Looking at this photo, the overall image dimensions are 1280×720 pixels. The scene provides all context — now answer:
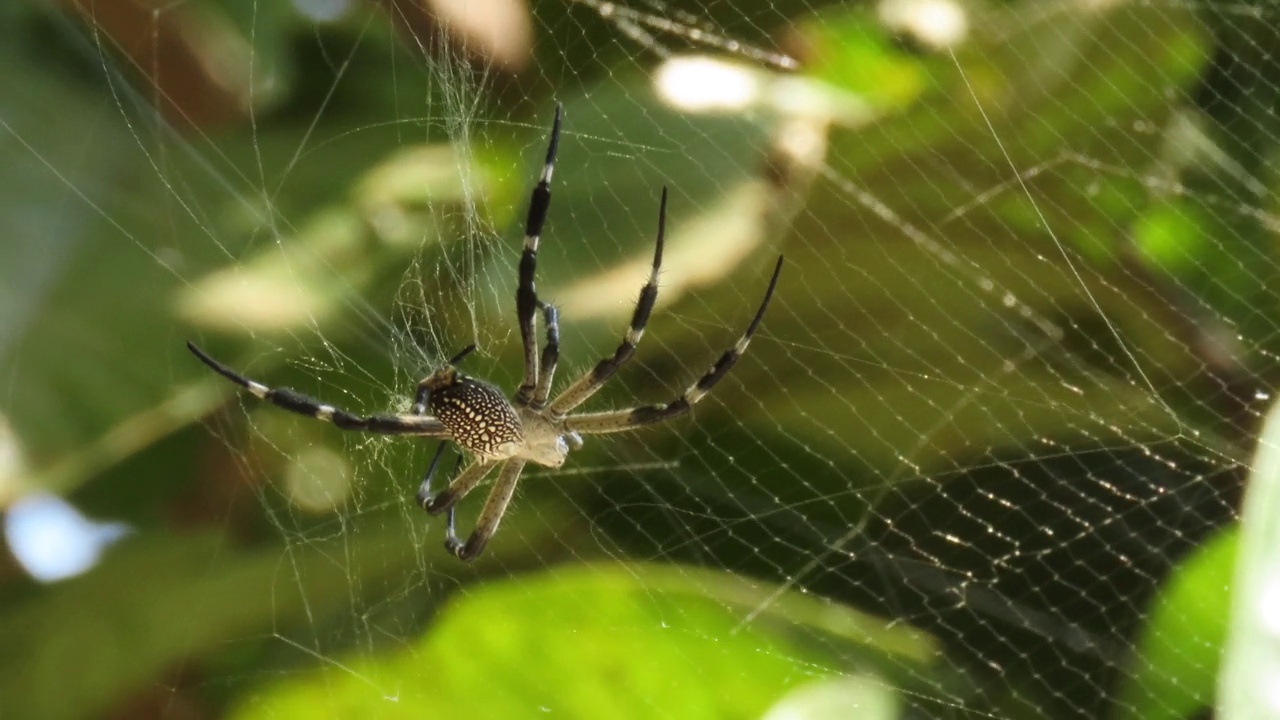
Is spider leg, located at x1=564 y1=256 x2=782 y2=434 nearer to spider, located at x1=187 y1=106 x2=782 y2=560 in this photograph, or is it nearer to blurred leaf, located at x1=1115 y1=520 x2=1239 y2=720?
spider, located at x1=187 y1=106 x2=782 y2=560

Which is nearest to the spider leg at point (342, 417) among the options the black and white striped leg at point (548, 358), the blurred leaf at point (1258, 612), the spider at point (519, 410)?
the spider at point (519, 410)

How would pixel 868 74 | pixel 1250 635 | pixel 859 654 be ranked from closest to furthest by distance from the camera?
pixel 1250 635, pixel 859 654, pixel 868 74

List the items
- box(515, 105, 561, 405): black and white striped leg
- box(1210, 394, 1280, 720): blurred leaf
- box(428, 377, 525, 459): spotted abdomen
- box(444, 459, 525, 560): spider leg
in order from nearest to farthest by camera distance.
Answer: box(1210, 394, 1280, 720): blurred leaf, box(515, 105, 561, 405): black and white striped leg, box(428, 377, 525, 459): spotted abdomen, box(444, 459, 525, 560): spider leg

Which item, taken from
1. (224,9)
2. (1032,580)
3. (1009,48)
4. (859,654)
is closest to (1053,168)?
(1009,48)

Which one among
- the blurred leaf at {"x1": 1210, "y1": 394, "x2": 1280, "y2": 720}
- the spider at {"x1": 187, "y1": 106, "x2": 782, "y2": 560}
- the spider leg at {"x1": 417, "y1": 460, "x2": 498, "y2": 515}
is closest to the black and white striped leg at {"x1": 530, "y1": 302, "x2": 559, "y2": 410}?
the spider at {"x1": 187, "y1": 106, "x2": 782, "y2": 560}

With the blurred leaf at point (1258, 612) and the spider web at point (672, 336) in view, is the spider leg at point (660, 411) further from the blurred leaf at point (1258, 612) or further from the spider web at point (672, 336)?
the blurred leaf at point (1258, 612)

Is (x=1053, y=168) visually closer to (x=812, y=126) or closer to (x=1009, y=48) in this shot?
(x=1009, y=48)

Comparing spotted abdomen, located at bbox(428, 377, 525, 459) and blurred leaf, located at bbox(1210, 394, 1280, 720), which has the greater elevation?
blurred leaf, located at bbox(1210, 394, 1280, 720)
